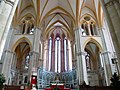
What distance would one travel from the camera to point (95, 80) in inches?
834

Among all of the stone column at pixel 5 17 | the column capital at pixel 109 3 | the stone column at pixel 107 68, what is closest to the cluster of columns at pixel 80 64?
the stone column at pixel 107 68

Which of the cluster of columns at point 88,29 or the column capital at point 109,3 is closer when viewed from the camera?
the column capital at point 109,3

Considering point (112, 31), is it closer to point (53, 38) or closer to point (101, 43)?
point (101, 43)

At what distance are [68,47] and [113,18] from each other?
19745 millimetres

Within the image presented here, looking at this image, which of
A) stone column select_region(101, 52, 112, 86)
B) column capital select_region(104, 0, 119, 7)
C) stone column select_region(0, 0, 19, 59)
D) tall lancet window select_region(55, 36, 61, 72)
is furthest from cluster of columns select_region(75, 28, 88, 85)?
tall lancet window select_region(55, 36, 61, 72)

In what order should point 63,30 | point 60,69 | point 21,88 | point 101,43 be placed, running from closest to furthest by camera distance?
point 21,88 < point 101,43 < point 60,69 < point 63,30

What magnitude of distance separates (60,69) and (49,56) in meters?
3.86

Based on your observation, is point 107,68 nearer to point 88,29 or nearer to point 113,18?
point 88,29

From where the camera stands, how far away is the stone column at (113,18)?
7.85 m

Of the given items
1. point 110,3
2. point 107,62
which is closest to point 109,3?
point 110,3

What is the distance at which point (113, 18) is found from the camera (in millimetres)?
8422

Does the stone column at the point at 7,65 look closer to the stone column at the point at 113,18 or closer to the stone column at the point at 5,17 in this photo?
the stone column at the point at 5,17

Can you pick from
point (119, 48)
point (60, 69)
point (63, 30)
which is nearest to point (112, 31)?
point (119, 48)

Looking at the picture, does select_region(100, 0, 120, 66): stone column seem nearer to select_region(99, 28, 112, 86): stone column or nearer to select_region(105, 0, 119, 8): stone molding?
select_region(105, 0, 119, 8): stone molding
